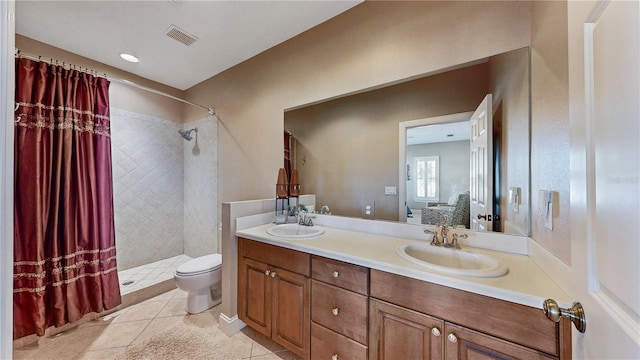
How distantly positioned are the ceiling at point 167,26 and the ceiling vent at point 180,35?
2 centimetres

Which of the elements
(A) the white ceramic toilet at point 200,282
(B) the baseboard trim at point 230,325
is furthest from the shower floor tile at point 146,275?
(B) the baseboard trim at point 230,325

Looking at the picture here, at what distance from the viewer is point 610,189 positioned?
16.3 inches

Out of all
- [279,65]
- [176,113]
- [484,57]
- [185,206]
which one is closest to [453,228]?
[484,57]

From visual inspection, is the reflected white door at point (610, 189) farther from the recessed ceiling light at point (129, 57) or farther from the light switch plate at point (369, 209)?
the recessed ceiling light at point (129, 57)

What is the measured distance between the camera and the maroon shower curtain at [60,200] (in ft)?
5.37

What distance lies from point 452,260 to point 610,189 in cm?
95

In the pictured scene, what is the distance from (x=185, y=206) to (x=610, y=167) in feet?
12.2

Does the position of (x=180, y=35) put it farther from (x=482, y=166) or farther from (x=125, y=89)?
(x=482, y=166)

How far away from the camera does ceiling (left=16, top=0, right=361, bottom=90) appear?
5.67 ft

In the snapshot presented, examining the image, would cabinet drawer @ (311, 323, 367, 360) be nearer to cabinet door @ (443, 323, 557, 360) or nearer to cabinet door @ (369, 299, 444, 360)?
cabinet door @ (369, 299, 444, 360)

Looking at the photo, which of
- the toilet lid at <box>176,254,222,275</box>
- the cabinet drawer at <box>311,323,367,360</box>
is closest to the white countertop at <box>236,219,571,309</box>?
the cabinet drawer at <box>311,323,367,360</box>

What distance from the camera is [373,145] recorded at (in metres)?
1.73

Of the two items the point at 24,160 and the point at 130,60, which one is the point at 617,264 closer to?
the point at 24,160

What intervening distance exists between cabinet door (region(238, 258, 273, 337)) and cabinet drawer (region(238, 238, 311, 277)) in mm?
56
